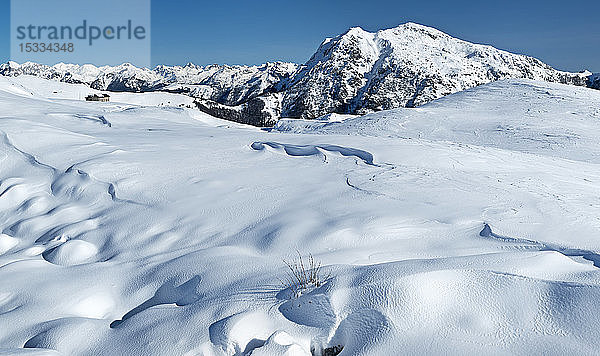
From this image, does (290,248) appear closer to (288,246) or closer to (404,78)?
(288,246)

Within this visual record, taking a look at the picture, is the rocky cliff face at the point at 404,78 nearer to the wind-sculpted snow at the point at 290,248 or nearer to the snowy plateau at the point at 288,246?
the wind-sculpted snow at the point at 290,248

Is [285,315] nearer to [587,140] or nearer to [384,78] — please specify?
[587,140]

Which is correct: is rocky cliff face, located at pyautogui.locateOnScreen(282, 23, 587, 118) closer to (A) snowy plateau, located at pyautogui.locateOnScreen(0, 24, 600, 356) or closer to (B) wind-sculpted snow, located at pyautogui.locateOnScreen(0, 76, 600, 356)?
(B) wind-sculpted snow, located at pyautogui.locateOnScreen(0, 76, 600, 356)

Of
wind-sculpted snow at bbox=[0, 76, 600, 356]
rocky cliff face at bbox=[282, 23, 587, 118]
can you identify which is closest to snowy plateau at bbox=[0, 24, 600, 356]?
wind-sculpted snow at bbox=[0, 76, 600, 356]

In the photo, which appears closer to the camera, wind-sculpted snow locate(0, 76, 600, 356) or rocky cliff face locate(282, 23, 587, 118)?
wind-sculpted snow locate(0, 76, 600, 356)
